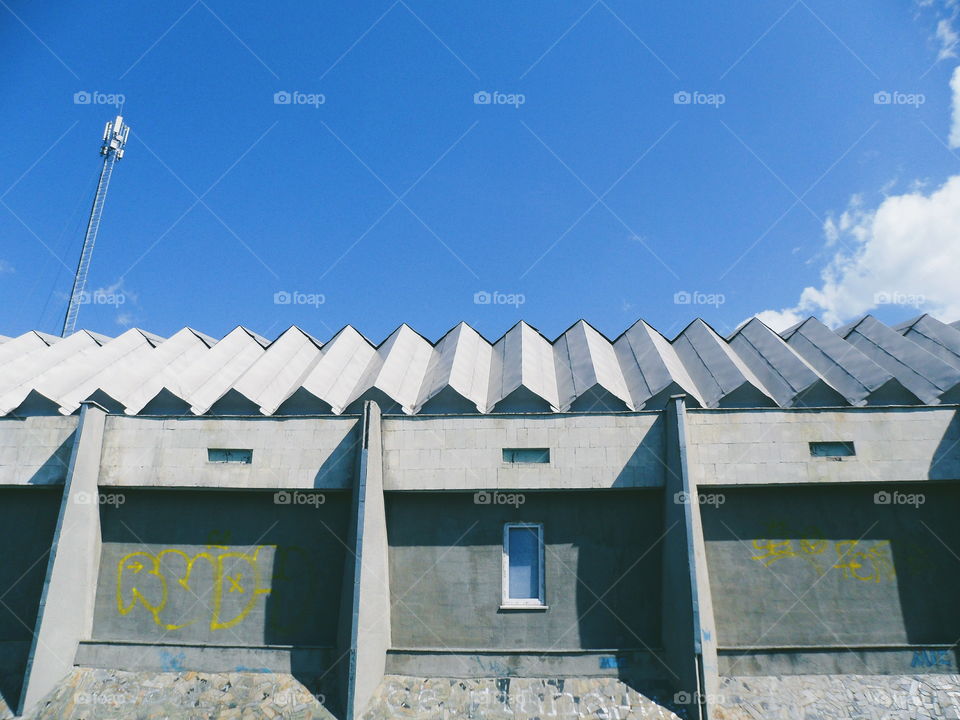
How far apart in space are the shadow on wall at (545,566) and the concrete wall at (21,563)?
8.16 m

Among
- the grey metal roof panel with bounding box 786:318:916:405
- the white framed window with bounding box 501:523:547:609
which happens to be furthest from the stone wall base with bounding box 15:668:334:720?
the grey metal roof panel with bounding box 786:318:916:405

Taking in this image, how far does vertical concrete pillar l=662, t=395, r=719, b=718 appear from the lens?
440 inches

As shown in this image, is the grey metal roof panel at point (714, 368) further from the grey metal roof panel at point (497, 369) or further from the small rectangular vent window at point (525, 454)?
the small rectangular vent window at point (525, 454)

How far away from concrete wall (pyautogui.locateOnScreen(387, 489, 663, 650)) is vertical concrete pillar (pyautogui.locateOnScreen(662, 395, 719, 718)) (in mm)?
623

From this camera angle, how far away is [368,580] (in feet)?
40.7

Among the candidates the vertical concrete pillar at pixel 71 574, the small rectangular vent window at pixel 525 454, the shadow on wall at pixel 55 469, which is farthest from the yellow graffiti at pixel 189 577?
the small rectangular vent window at pixel 525 454

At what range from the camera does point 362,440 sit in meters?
13.5

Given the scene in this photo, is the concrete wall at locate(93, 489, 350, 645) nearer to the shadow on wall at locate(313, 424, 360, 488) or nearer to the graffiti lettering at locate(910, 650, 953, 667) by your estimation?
the shadow on wall at locate(313, 424, 360, 488)

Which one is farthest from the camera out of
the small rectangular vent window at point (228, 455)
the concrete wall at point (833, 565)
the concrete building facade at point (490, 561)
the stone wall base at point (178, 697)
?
the small rectangular vent window at point (228, 455)

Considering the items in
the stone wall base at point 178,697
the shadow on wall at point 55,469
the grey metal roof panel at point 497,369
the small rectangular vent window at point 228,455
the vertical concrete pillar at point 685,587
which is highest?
the grey metal roof panel at point 497,369

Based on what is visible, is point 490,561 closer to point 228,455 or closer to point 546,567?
point 546,567

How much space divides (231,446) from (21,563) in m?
5.52

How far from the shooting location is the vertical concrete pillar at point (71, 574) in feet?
40.1

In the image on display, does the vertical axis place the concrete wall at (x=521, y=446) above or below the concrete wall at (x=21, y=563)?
above
